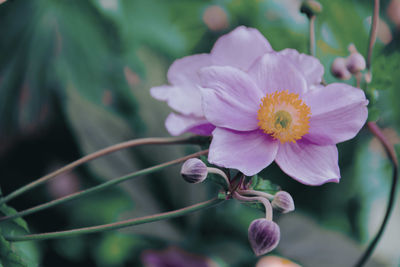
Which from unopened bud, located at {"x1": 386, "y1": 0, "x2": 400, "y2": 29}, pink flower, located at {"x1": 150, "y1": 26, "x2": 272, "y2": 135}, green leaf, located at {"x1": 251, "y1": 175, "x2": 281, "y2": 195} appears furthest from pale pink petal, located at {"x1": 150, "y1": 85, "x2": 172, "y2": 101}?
unopened bud, located at {"x1": 386, "y1": 0, "x2": 400, "y2": 29}

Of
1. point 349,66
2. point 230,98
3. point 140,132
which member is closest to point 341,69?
point 349,66

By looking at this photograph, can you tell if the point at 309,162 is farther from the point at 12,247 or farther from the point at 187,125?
the point at 12,247

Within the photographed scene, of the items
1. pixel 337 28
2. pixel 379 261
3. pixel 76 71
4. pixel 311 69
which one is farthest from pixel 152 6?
pixel 379 261

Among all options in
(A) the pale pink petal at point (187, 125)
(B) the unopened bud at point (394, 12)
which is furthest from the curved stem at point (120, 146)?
(B) the unopened bud at point (394, 12)

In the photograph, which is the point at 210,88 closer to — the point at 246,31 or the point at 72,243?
the point at 246,31

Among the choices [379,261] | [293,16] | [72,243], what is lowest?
[379,261]

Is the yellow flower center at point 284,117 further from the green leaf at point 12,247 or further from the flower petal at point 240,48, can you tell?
the green leaf at point 12,247

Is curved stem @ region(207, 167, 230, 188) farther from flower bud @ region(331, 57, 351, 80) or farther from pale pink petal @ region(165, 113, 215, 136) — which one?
flower bud @ region(331, 57, 351, 80)
